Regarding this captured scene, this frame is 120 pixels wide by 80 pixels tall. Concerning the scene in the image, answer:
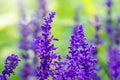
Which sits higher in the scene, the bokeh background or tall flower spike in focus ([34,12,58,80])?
the bokeh background

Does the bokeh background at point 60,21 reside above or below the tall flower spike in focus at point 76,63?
above

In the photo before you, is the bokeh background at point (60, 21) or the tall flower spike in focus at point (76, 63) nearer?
the tall flower spike in focus at point (76, 63)

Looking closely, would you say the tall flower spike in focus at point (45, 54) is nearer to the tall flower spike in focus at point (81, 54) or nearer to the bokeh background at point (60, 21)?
the tall flower spike in focus at point (81, 54)

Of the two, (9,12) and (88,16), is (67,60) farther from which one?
(9,12)

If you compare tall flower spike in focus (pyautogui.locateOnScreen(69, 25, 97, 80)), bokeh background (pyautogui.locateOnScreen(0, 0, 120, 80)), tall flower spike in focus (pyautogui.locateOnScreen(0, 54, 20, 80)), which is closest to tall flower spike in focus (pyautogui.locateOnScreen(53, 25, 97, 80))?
tall flower spike in focus (pyautogui.locateOnScreen(69, 25, 97, 80))

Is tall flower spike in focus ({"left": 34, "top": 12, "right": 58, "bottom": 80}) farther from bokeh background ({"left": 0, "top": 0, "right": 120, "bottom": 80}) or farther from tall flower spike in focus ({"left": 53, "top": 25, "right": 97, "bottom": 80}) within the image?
bokeh background ({"left": 0, "top": 0, "right": 120, "bottom": 80})

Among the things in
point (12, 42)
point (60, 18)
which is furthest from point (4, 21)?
point (60, 18)

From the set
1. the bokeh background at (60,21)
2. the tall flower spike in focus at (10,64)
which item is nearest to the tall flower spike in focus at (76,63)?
the tall flower spike in focus at (10,64)

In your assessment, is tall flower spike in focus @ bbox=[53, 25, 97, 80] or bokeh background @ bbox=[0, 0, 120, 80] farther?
bokeh background @ bbox=[0, 0, 120, 80]
